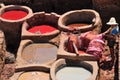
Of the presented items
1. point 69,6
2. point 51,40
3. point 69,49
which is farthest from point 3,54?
point 69,6

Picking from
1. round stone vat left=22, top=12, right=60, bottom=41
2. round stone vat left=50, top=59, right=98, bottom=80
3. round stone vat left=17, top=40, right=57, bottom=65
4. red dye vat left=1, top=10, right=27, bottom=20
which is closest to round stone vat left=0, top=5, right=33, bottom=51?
red dye vat left=1, top=10, right=27, bottom=20

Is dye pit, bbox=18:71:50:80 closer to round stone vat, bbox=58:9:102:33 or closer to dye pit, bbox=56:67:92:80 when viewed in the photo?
dye pit, bbox=56:67:92:80

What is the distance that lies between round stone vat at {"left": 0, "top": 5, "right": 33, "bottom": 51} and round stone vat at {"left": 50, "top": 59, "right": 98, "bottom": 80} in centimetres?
231

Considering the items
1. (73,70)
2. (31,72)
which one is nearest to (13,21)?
(31,72)

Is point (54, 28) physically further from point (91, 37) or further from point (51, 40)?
point (91, 37)

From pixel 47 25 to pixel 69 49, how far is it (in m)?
1.77

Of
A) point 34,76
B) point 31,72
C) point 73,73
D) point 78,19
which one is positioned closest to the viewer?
point 73,73

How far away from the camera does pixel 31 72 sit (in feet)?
30.6

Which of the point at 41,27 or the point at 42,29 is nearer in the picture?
the point at 42,29

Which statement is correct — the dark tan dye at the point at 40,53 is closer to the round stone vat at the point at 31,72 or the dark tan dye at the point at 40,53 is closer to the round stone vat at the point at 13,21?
the round stone vat at the point at 31,72

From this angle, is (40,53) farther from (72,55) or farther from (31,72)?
(72,55)

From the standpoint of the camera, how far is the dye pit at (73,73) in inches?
347

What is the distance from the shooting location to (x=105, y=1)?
11.0m

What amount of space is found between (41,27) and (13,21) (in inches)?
32.9
